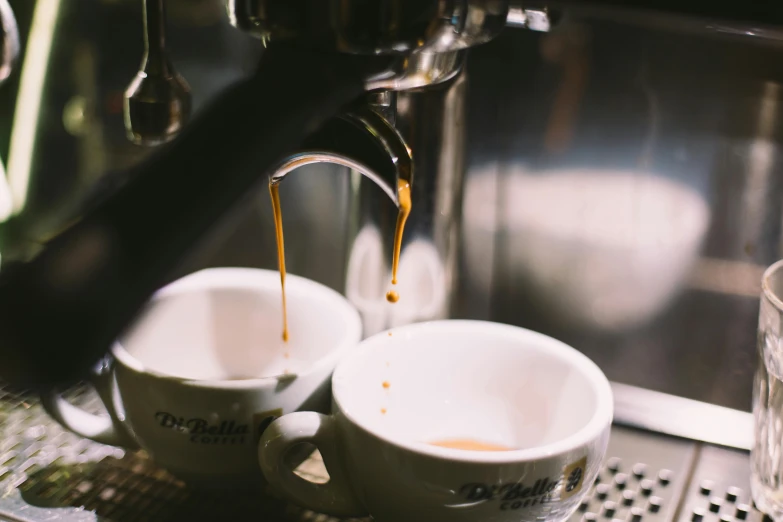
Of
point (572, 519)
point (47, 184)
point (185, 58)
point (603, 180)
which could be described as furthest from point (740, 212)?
point (47, 184)

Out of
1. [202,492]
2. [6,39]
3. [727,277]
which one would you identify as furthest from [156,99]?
[727,277]

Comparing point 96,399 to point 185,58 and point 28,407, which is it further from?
point 185,58

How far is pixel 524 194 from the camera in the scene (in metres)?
0.51

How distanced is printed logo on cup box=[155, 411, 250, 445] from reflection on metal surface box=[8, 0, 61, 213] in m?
0.30

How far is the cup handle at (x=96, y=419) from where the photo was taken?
0.42 metres

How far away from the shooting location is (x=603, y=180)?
1.61 ft

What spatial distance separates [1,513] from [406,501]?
173mm

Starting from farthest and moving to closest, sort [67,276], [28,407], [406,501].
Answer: [28,407] < [406,501] < [67,276]

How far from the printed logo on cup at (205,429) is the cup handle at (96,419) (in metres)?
0.03

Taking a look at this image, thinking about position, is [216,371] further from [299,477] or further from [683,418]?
[683,418]

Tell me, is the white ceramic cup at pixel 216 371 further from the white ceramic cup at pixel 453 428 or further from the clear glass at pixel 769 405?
the clear glass at pixel 769 405

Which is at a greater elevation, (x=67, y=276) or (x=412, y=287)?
(x=67, y=276)

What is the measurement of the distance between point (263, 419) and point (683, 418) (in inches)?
8.6

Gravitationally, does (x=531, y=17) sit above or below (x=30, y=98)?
above
